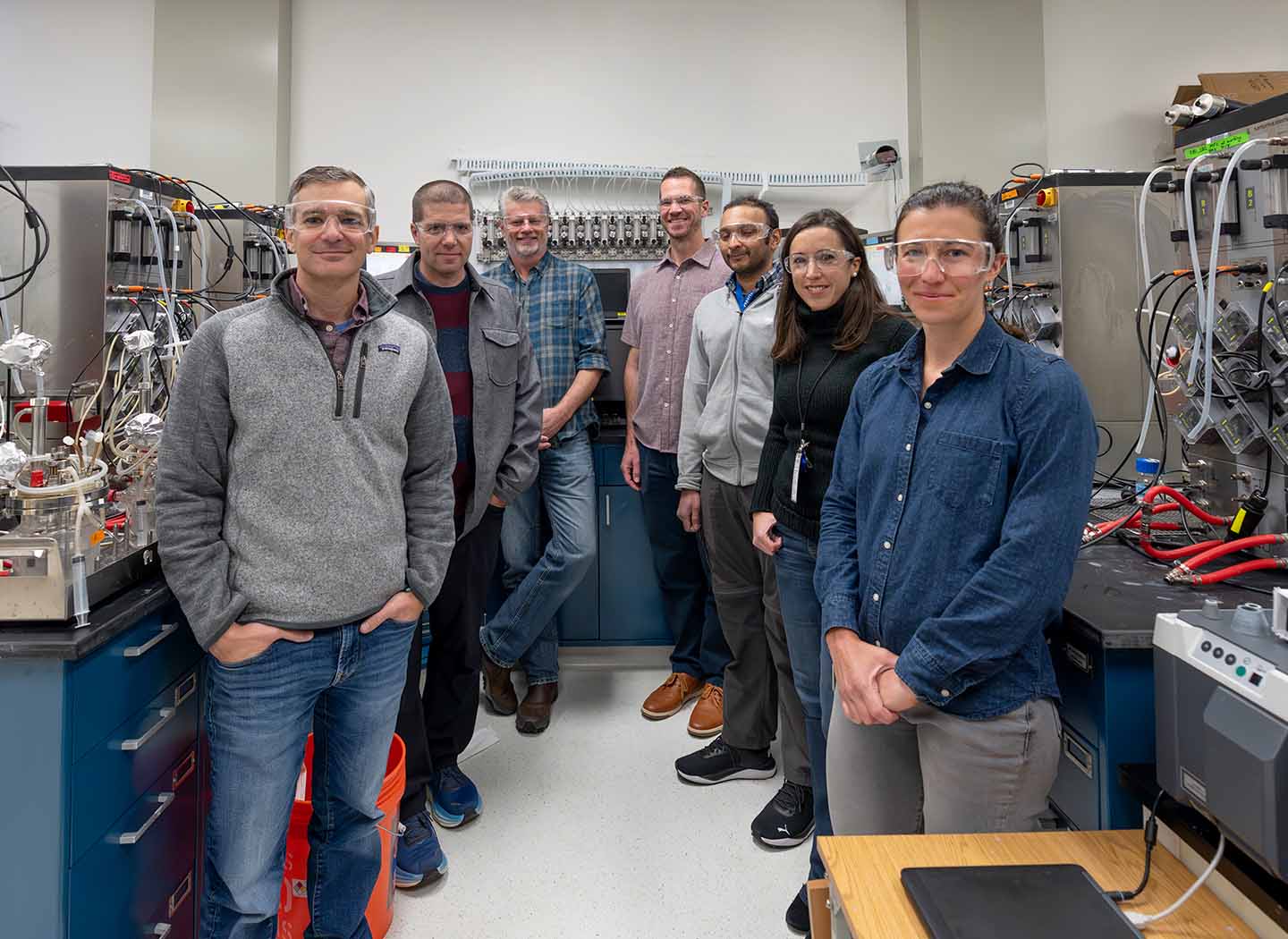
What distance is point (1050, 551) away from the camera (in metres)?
1.05

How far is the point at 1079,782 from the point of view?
1.32 m

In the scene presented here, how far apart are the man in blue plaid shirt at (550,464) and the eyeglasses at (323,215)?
1.26 m

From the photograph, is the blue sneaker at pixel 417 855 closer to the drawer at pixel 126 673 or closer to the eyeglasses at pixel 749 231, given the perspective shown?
the drawer at pixel 126 673

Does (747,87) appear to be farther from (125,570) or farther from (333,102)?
(125,570)

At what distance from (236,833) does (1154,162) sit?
4599mm

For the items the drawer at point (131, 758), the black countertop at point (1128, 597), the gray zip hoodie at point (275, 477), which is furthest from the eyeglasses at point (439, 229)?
the black countertop at point (1128, 597)

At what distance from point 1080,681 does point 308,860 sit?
140 centimetres

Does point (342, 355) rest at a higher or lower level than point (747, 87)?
A: lower

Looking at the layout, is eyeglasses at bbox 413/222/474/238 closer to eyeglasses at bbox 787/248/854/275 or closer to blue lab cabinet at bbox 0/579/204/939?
eyeglasses at bbox 787/248/854/275

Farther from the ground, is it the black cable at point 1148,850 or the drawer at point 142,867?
the black cable at point 1148,850

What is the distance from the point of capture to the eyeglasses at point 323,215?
1.28 metres

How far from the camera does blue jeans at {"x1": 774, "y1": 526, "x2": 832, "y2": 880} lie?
5.39ft

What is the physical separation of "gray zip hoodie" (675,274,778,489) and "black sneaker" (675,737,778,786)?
0.80m

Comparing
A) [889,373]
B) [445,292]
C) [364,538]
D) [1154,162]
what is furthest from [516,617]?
[1154,162]
